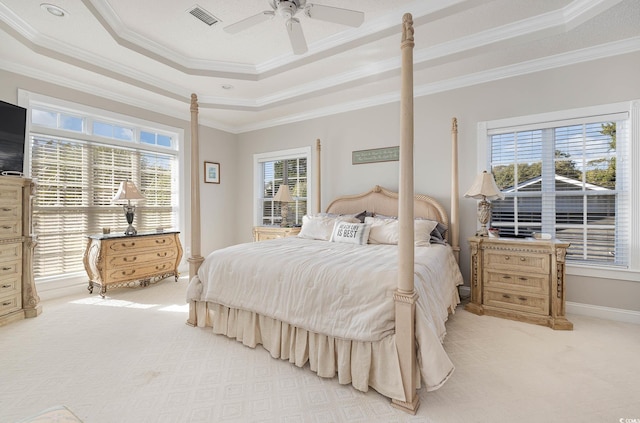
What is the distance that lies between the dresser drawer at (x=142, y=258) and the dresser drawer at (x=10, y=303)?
890 mm

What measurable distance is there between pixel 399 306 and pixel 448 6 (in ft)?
8.57

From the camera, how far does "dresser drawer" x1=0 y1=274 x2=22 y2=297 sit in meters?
2.83

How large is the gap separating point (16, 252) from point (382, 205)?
167 inches

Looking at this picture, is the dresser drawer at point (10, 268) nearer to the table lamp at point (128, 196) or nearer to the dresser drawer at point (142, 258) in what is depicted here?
the dresser drawer at point (142, 258)

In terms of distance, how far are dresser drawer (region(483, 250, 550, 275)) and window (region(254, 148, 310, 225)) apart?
294 cm

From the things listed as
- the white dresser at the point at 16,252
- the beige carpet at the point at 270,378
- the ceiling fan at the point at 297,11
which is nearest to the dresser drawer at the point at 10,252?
the white dresser at the point at 16,252

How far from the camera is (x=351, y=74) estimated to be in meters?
3.76

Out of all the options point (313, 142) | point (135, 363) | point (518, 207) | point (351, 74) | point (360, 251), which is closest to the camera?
point (135, 363)

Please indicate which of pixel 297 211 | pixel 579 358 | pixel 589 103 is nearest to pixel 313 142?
pixel 297 211

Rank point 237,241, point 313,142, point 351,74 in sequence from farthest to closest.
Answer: point 237,241
point 313,142
point 351,74

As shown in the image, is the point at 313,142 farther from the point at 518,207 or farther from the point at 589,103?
the point at 589,103

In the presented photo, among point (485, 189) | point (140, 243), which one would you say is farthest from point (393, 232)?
point (140, 243)

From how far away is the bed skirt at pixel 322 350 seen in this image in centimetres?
174

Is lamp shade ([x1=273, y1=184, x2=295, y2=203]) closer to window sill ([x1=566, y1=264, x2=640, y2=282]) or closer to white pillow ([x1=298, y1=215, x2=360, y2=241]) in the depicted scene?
white pillow ([x1=298, y1=215, x2=360, y2=241])
